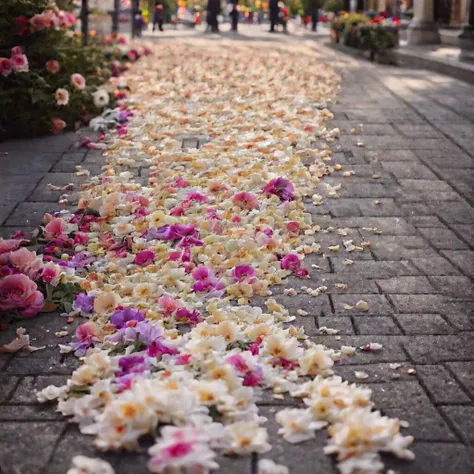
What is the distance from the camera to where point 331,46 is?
69.4 ft

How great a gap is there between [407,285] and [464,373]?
934mm

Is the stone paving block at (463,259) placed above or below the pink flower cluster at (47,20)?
below

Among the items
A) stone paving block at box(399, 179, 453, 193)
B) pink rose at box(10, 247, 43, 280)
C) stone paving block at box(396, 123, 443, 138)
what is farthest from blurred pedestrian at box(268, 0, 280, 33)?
pink rose at box(10, 247, 43, 280)

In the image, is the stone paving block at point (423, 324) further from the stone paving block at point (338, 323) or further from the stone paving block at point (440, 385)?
the stone paving block at point (440, 385)

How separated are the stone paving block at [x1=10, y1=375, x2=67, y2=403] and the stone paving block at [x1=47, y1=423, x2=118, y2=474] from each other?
29cm

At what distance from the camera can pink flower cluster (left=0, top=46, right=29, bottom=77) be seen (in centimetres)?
672

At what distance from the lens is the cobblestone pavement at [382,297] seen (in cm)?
242

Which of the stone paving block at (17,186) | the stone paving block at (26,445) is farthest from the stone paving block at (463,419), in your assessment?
the stone paving block at (17,186)

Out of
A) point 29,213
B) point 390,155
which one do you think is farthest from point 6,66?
point 390,155

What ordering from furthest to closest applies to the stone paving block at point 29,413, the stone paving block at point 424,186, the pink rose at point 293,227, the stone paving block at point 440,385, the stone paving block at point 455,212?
the stone paving block at point 424,186, the stone paving block at point 455,212, the pink rose at point 293,227, the stone paving block at point 440,385, the stone paving block at point 29,413

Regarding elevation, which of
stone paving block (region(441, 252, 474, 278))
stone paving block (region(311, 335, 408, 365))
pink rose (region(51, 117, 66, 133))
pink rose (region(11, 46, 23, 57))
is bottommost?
stone paving block (region(311, 335, 408, 365))

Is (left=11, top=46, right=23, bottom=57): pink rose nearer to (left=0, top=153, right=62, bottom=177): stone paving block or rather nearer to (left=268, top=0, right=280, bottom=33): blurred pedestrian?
(left=0, top=153, right=62, bottom=177): stone paving block

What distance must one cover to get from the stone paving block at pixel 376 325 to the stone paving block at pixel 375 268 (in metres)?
0.52

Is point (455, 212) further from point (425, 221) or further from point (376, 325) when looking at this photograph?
point (376, 325)
